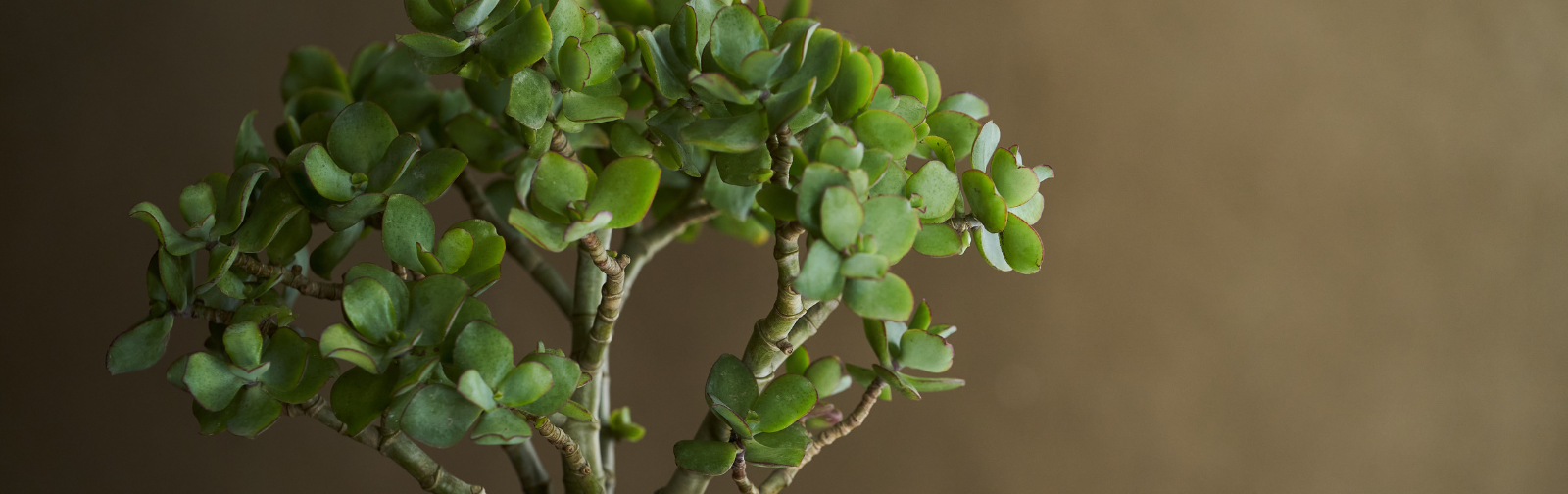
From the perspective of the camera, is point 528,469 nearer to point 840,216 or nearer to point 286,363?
point 286,363

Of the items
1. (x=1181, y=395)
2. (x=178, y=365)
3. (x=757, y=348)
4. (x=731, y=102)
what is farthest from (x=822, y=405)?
(x=1181, y=395)

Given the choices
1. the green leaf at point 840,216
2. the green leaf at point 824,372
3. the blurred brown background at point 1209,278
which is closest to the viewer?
the green leaf at point 840,216

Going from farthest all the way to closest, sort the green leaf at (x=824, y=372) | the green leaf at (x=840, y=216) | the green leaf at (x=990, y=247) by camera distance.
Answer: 1. the green leaf at (x=824, y=372)
2. the green leaf at (x=990, y=247)
3. the green leaf at (x=840, y=216)

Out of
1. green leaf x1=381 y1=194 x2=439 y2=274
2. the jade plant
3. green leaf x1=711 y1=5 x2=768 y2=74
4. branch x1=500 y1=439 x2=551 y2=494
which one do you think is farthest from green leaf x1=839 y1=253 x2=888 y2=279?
branch x1=500 y1=439 x2=551 y2=494

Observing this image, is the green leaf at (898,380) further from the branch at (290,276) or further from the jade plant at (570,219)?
the branch at (290,276)

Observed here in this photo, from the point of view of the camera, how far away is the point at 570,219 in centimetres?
38

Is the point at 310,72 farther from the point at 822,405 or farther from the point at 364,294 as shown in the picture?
the point at 822,405

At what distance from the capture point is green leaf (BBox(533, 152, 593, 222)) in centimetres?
38

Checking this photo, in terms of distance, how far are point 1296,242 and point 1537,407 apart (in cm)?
37

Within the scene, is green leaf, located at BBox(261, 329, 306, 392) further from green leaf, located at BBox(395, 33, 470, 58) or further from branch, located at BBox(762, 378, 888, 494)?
branch, located at BBox(762, 378, 888, 494)

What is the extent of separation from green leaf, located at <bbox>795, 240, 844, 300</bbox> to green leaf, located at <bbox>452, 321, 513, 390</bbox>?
14 cm

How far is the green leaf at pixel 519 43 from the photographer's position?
420mm

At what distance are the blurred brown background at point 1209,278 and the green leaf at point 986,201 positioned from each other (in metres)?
0.78

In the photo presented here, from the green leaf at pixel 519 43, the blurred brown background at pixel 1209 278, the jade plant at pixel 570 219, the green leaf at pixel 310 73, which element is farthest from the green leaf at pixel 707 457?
the blurred brown background at pixel 1209 278
